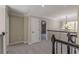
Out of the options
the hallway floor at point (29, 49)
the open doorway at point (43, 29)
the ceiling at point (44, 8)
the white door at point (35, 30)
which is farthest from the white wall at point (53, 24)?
the hallway floor at point (29, 49)

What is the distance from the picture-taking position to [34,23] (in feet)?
21.8

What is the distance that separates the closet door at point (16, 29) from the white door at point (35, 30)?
78cm

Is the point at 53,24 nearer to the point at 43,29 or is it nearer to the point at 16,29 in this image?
the point at 43,29

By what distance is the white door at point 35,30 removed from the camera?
21.3ft

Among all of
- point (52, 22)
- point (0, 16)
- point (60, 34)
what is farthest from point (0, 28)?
point (52, 22)

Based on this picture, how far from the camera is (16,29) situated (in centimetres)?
636

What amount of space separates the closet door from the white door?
2.55ft

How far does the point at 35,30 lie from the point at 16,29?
1379 mm

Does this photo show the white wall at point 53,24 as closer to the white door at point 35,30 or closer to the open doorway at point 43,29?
the open doorway at point 43,29

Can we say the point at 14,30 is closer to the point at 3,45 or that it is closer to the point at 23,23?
the point at 23,23

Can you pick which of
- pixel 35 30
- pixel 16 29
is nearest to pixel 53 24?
pixel 35 30
